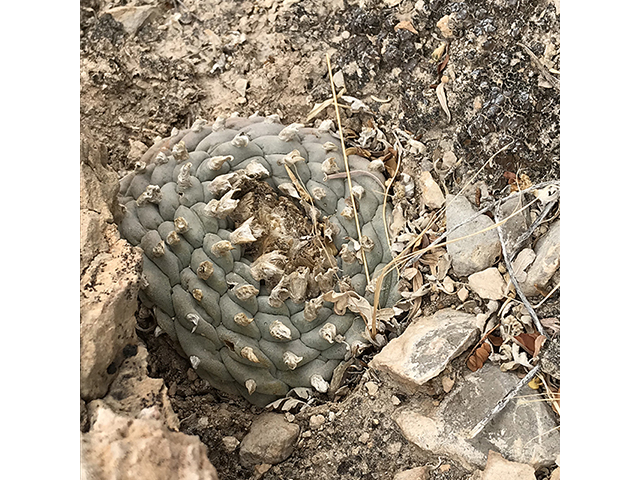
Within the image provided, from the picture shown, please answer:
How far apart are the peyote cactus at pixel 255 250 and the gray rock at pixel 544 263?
0.32 meters

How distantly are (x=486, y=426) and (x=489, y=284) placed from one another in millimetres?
285

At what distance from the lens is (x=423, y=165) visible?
1.45 m

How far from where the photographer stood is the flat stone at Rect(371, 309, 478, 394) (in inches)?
47.5

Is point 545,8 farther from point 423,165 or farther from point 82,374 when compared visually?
point 82,374

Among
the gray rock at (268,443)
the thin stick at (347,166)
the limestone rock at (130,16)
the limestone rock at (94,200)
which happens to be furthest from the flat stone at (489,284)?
the limestone rock at (130,16)

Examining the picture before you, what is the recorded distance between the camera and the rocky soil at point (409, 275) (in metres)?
1.00

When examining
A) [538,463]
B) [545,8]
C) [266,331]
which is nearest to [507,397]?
[538,463]

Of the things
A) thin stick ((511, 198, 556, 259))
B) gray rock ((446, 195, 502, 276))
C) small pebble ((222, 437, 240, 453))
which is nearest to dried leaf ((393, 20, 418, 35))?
gray rock ((446, 195, 502, 276))

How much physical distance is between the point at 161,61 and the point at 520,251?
1127 mm

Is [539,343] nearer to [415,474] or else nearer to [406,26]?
[415,474]

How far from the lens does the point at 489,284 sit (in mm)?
1263

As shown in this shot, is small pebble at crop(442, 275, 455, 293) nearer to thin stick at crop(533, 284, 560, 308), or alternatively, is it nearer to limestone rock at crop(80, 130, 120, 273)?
thin stick at crop(533, 284, 560, 308)

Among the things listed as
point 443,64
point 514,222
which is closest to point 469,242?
point 514,222

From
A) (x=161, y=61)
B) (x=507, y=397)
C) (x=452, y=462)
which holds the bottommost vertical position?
(x=452, y=462)
